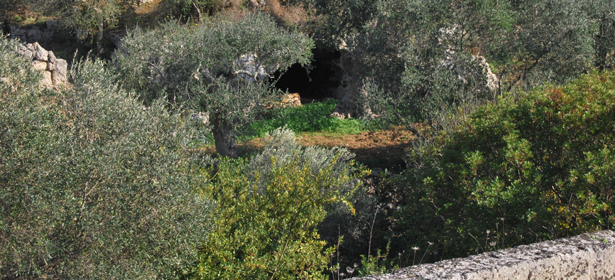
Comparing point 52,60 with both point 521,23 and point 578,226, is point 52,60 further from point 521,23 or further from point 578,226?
point 578,226

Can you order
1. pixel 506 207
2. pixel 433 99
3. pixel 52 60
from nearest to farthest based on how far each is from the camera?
pixel 506 207, pixel 433 99, pixel 52 60

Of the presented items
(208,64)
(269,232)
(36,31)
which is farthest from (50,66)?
(269,232)

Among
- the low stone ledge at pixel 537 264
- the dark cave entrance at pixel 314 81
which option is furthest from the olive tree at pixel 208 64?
the dark cave entrance at pixel 314 81

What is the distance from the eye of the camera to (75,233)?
159 inches

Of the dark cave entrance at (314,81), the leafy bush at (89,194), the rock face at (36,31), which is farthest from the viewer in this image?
the dark cave entrance at (314,81)

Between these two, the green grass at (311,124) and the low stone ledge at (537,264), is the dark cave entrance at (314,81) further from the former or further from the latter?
the low stone ledge at (537,264)

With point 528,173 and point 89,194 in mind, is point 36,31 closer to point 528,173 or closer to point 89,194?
point 89,194

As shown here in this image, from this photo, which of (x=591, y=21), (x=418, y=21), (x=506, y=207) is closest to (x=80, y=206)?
(x=506, y=207)

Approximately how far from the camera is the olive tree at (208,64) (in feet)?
29.8

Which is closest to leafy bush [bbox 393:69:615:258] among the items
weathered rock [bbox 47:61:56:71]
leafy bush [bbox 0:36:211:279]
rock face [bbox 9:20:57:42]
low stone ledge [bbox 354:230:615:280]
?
low stone ledge [bbox 354:230:615:280]

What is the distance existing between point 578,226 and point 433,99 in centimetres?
498

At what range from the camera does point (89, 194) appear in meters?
4.12

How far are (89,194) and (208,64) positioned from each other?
5.47 meters

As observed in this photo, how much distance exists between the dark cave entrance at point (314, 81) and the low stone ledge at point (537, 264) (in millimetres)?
18439
